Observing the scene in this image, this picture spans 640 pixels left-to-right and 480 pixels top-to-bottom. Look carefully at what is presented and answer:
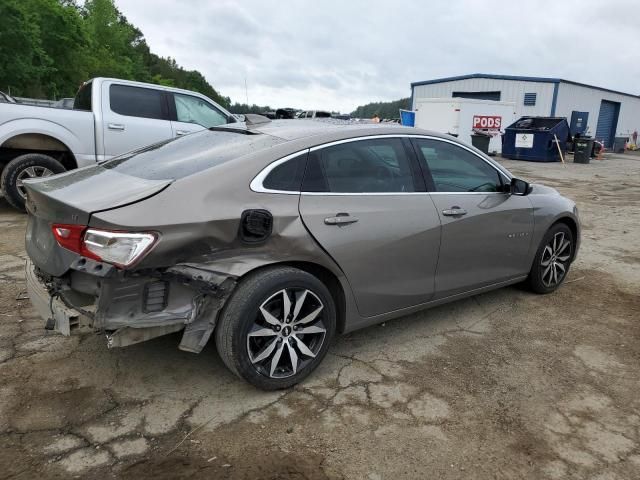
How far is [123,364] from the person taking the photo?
3287 mm

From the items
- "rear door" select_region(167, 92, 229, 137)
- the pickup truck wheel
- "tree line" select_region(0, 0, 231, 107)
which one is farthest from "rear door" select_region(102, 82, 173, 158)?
"tree line" select_region(0, 0, 231, 107)

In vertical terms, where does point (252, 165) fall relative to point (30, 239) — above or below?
above

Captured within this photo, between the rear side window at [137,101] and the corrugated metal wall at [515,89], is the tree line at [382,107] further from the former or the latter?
the rear side window at [137,101]

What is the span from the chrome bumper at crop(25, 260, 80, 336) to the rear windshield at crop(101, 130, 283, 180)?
2.70ft

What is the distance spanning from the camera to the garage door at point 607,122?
34656 mm

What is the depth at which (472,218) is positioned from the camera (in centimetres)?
381

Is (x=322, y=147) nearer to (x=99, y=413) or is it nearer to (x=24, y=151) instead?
(x=99, y=413)

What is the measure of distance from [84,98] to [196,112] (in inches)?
64.7

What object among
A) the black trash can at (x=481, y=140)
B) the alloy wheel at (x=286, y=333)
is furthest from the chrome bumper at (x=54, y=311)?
the black trash can at (x=481, y=140)

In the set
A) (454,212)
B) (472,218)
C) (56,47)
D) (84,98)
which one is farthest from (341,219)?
(56,47)

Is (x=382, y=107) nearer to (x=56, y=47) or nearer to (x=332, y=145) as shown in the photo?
(x=56, y=47)

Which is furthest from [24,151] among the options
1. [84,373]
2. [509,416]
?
[509,416]

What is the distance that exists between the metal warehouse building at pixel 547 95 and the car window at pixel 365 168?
94.2 feet

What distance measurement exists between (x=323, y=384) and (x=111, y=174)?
1.83 meters
